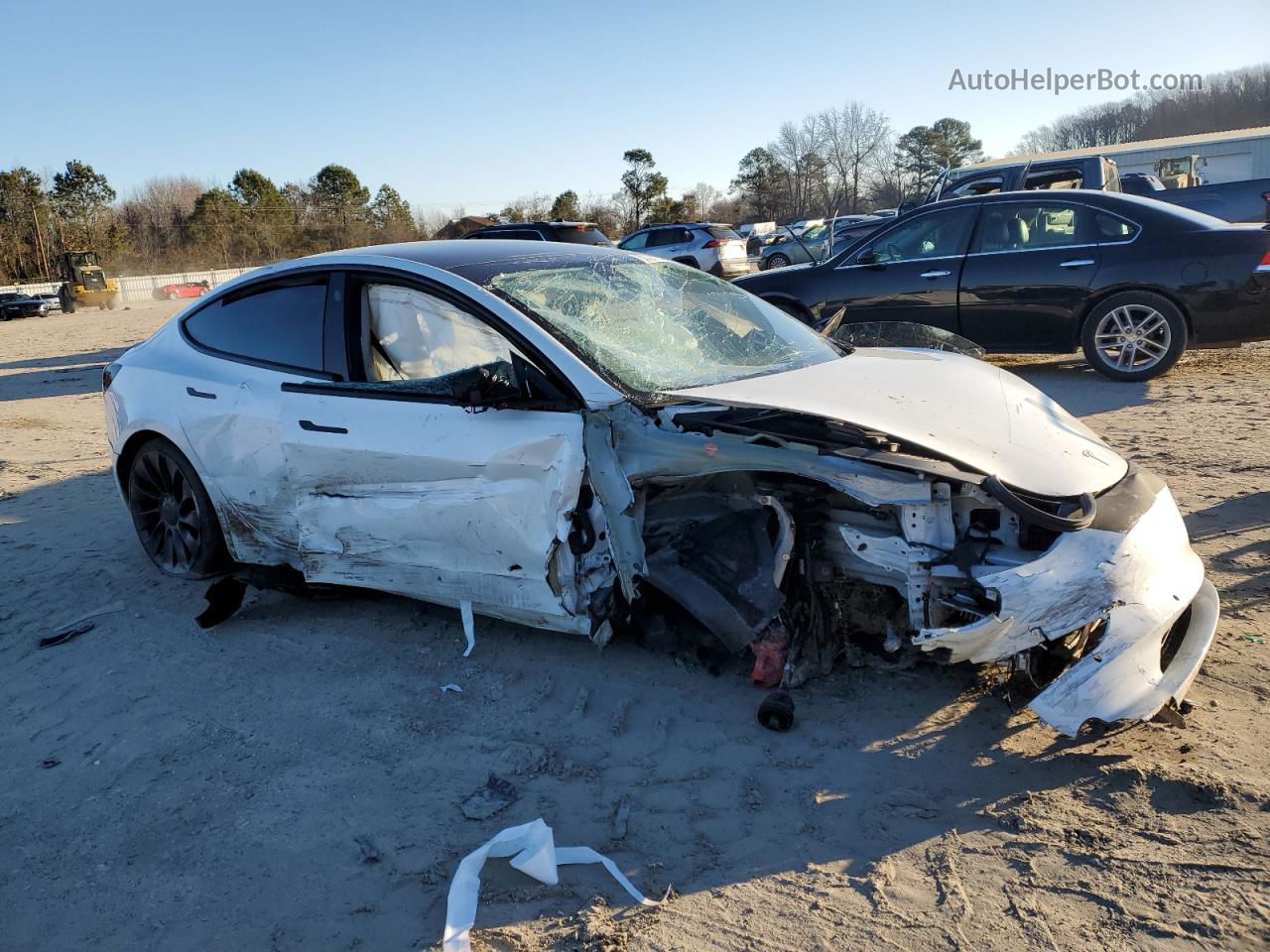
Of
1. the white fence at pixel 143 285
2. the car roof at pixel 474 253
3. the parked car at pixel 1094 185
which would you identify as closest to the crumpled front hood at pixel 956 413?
the car roof at pixel 474 253

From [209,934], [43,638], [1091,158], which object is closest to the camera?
[209,934]

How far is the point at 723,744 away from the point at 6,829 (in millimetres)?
2275

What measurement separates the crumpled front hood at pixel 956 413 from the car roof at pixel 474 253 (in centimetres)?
120

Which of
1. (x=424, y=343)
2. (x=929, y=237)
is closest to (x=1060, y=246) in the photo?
(x=929, y=237)

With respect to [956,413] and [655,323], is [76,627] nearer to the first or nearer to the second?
[655,323]

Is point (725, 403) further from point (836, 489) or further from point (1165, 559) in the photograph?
point (1165, 559)

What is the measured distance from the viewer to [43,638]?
4.13 m

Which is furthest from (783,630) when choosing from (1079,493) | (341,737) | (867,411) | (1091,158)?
(1091,158)

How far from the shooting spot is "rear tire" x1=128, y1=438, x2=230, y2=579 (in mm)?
4410

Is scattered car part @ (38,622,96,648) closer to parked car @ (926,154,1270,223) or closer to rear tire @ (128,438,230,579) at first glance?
rear tire @ (128,438,230,579)

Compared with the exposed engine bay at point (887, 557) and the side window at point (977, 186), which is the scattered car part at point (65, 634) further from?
the side window at point (977, 186)

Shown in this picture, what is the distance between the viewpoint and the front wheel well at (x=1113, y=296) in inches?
294

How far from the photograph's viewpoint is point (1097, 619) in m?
2.72

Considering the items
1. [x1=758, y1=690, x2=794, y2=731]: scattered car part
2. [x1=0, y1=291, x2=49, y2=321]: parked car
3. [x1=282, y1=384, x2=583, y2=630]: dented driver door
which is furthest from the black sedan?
[x1=0, y1=291, x2=49, y2=321]: parked car
